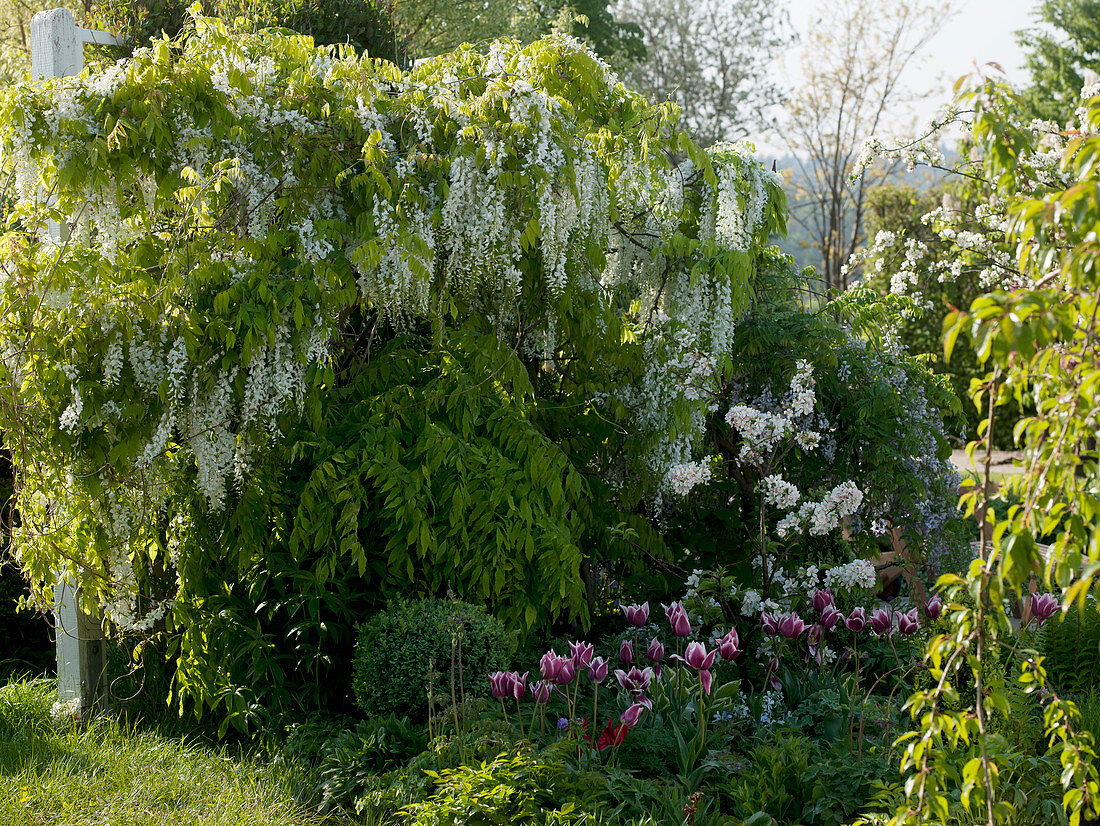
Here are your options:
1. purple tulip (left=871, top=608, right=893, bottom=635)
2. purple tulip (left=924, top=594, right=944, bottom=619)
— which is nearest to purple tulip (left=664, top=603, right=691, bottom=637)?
purple tulip (left=871, top=608, right=893, bottom=635)

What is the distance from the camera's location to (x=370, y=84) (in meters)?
3.71

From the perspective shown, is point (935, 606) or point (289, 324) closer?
point (935, 606)

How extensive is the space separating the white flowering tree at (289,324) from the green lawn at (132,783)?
27 centimetres

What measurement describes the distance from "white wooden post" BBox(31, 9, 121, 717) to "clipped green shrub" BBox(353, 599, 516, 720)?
1.36 meters

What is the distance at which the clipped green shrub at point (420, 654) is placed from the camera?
349cm

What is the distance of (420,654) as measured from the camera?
348 cm

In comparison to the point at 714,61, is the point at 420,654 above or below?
below

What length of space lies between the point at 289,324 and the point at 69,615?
68.8 inches

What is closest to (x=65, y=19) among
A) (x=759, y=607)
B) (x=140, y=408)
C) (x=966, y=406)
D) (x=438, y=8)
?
(x=140, y=408)

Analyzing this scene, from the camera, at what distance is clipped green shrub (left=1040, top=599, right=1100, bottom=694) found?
3.86m

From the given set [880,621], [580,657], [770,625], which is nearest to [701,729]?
[580,657]

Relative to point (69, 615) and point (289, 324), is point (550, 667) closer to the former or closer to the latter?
point (289, 324)

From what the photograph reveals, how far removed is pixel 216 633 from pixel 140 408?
938 millimetres

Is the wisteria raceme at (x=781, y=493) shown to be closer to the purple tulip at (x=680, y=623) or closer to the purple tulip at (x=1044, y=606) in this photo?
the purple tulip at (x=680, y=623)
